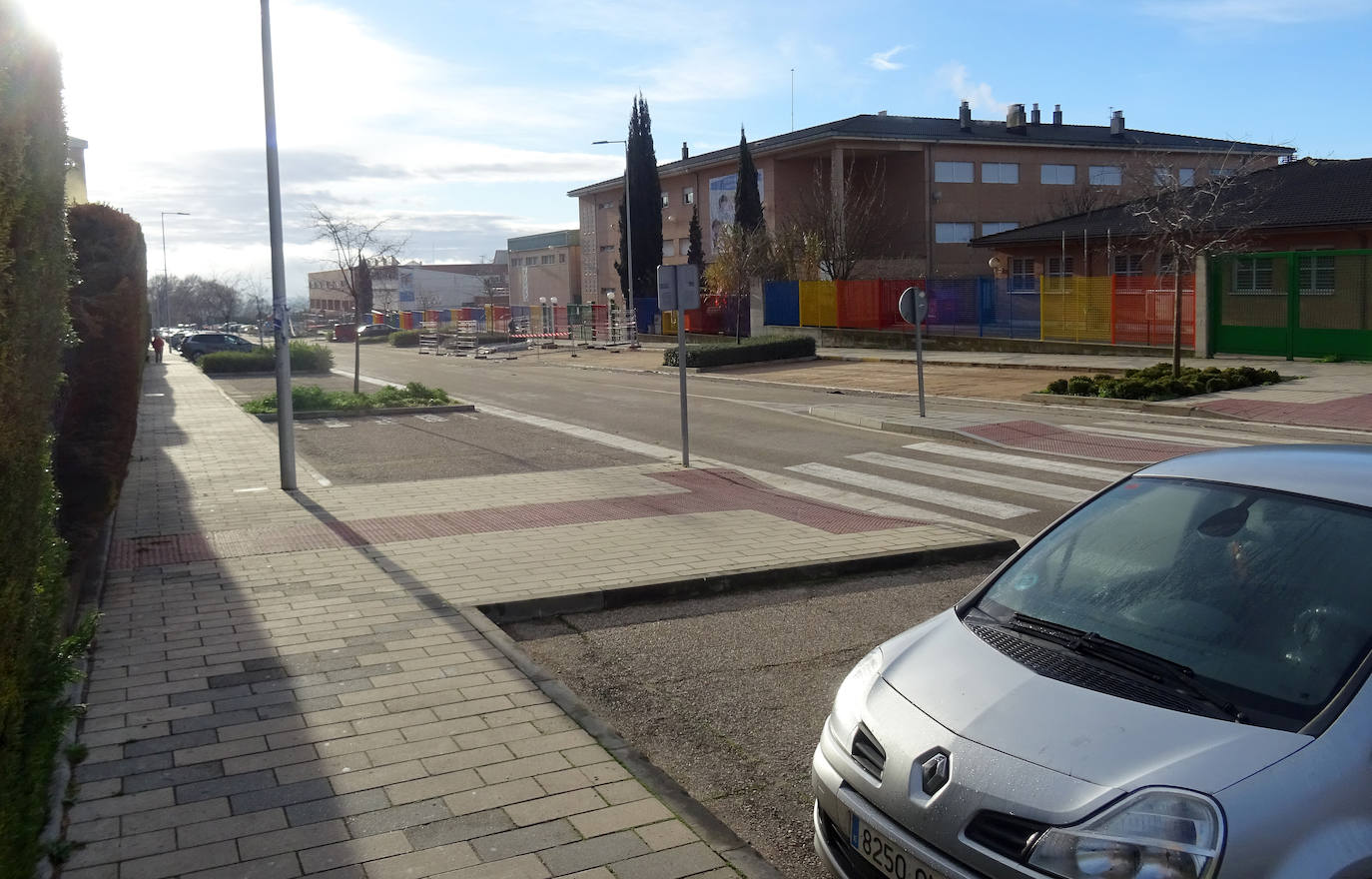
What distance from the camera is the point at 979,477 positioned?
44.2 feet

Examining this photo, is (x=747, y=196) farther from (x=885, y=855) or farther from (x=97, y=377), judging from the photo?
(x=885, y=855)

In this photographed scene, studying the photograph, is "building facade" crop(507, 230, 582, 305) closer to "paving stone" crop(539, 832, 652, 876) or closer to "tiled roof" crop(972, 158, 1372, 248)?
Result: "tiled roof" crop(972, 158, 1372, 248)

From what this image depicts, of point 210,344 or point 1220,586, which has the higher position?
point 210,344

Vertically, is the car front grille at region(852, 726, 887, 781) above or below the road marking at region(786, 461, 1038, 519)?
above

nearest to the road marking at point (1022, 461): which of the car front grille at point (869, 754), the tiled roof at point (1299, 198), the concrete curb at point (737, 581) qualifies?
the concrete curb at point (737, 581)

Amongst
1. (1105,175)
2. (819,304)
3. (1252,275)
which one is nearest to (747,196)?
(819,304)

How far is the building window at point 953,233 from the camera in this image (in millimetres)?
54188

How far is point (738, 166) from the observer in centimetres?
5675

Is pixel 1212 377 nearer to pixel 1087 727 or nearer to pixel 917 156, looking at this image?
pixel 1087 727

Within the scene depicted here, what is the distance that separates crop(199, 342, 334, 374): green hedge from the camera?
37.0 meters

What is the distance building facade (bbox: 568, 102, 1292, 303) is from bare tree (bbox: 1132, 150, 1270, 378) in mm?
17013

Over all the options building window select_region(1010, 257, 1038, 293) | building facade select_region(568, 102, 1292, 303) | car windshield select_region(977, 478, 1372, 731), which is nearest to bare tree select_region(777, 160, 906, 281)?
building facade select_region(568, 102, 1292, 303)

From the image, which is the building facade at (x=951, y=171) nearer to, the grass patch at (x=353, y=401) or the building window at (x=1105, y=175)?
the building window at (x=1105, y=175)

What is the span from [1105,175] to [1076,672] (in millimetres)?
59496
